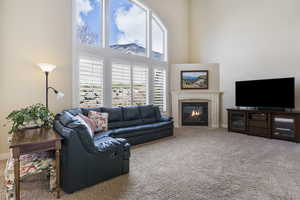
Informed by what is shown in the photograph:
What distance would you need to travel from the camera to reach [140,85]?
5.77 m

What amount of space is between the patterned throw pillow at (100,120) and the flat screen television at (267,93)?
4.06 metres

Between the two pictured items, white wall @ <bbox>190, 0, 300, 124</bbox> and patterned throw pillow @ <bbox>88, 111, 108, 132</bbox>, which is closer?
patterned throw pillow @ <bbox>88, 111, 108, 132</bbox>

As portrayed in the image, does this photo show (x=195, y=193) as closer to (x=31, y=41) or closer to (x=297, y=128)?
(x=297, y=128)

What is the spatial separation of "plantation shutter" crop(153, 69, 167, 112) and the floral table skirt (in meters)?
4.28

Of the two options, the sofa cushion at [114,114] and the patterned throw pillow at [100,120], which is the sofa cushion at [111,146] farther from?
the sofa cushion at [114,114]

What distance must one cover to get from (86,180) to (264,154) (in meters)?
3.37

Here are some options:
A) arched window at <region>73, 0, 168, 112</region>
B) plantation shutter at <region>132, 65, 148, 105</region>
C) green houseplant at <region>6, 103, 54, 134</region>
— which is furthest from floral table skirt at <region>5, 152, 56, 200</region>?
plantation shutter at <region>132, 65, 148, 105</region>

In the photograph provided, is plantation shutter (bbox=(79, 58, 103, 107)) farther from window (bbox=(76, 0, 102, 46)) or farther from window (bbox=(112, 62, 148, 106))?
window (bbox=(76, 0, 102, 46))

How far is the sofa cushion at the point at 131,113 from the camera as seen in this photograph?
15.7 ft

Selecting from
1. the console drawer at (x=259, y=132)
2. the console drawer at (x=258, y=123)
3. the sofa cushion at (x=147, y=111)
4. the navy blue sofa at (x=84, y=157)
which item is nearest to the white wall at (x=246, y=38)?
the console drawer at (x=258, y=123)

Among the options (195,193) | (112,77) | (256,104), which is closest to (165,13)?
(112,77)

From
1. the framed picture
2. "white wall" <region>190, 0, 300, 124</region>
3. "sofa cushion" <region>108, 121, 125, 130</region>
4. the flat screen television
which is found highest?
"white wall" <region>190, 0, 300, 124</region>

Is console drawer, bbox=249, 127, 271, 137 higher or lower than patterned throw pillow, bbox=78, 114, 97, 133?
lower

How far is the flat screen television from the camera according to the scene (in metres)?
4.54
